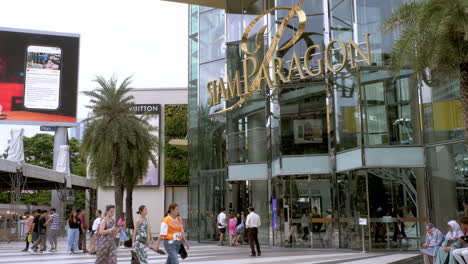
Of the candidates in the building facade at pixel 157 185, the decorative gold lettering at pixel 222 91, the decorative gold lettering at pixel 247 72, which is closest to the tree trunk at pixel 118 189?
the decorative gold lettering at pixel 222 91

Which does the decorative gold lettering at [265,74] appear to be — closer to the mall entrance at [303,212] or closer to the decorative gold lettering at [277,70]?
the decorative gold lettering at [277,70]

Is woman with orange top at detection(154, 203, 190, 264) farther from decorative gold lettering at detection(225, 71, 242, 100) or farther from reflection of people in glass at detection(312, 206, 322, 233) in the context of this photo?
decorative gold lettering at detection(225, 71, 242, 100)

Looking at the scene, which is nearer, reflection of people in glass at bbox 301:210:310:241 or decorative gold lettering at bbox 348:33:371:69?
decorative gold lettering at bbox 348:33:371:69

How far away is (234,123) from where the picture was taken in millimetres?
25250

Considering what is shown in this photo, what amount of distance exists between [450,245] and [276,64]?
495 inches

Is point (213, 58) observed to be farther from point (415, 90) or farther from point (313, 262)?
point (313, 262)

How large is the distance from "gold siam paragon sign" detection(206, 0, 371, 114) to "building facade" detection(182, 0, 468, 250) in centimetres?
8

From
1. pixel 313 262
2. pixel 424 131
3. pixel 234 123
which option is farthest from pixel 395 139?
pixel 234 123

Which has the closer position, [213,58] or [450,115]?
[450,115]

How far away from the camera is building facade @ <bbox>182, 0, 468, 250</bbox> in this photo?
17875 millimetres

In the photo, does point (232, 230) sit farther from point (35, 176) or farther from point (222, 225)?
point (35, 176)

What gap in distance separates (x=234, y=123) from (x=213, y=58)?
424cm

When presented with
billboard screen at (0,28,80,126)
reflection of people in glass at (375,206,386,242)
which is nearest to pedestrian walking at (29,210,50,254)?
reflection of people in glass at (375,206,386,242)

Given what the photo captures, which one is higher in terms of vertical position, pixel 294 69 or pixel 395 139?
pixel 294 69
